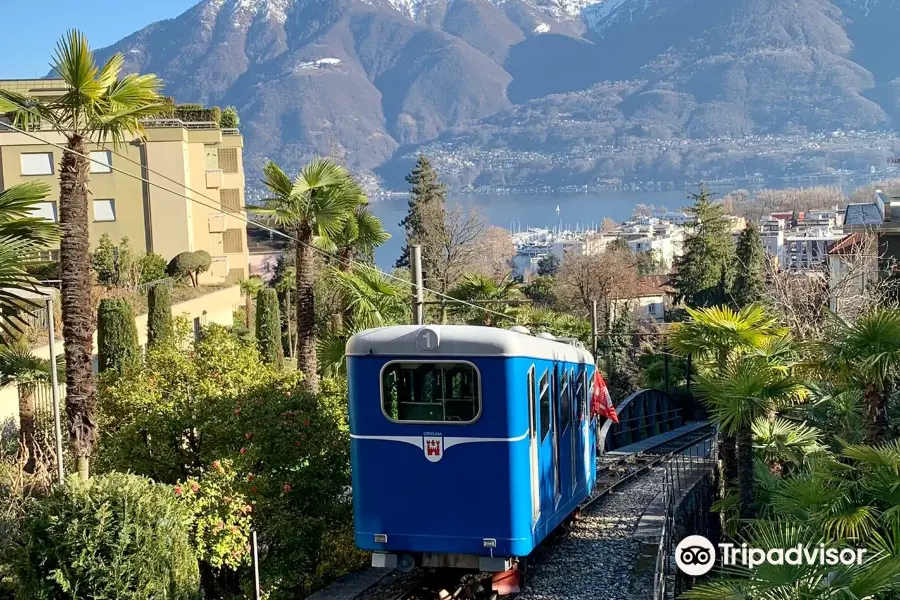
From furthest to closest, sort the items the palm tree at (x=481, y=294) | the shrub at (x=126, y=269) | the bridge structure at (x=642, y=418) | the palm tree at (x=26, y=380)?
the shrub at (x=126, y=269)
the bridge structure at (x=642, y=418)
the palm tree at (x=481, y=294)
the palm tree at (x=26, y=380)

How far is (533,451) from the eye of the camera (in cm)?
1083

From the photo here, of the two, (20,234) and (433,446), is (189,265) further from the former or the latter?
(433,446)

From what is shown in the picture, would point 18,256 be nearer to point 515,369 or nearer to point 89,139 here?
point 89,139

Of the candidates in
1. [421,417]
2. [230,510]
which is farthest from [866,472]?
[230,510]

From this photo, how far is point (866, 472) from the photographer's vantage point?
8.98m

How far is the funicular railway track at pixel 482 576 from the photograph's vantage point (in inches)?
444

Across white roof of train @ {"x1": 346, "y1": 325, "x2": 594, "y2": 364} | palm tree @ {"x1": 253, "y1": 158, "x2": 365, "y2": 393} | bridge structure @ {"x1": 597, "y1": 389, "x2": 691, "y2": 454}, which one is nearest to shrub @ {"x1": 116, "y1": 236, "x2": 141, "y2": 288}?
bridge structure @ {"x1": 597, "y1": 389, "x2": 691, "y2": 454}

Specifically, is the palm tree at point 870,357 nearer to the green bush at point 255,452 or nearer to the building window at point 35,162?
the green bush at point 255,452

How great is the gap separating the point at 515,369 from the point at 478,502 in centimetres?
141

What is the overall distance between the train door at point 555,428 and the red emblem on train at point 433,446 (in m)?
1.71

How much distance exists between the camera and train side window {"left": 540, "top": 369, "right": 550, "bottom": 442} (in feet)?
37.0

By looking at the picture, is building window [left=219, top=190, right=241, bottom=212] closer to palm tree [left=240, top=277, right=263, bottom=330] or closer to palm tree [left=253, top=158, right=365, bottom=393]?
palm tree [left=240, top=277, right=263, bottom=330]

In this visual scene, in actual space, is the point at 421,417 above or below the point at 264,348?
above

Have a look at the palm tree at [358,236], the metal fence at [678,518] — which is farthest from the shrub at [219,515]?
the palm tree at [358,236]
